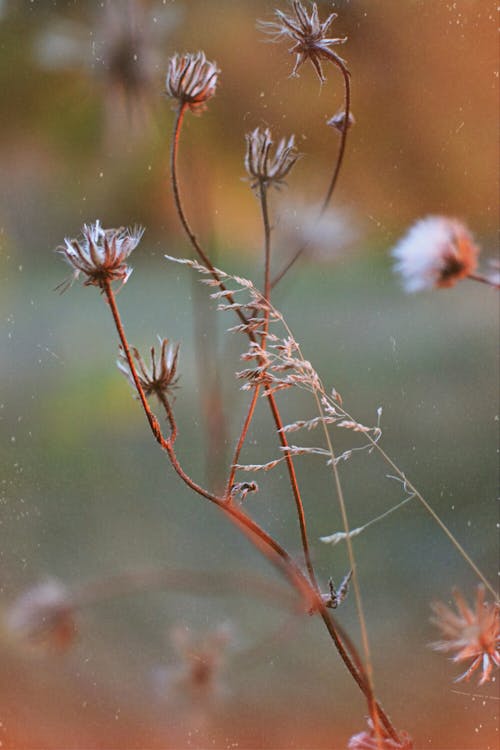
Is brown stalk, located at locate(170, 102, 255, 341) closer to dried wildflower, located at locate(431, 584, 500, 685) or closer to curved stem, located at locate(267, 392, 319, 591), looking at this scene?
curved stem, located at locate(267, 392, 319, 591)

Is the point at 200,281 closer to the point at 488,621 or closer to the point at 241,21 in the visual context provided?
the point at 241,21

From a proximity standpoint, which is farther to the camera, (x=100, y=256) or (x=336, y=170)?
(x=336, y=170)

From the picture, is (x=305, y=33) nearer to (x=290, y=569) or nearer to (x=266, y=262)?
(x=266, y=262)

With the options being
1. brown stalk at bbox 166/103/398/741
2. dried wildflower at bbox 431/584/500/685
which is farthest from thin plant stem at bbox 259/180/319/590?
dried wildflower at bbox 431/584/500/685

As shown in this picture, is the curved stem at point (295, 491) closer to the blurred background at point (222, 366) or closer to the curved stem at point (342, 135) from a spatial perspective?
the blurred background at point (222, 366)

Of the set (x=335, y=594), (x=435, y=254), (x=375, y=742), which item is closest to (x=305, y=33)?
(x=435, y=254)

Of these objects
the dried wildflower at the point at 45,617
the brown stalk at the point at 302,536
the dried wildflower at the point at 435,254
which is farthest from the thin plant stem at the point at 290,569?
the dried wildflower at the point at 435,254
